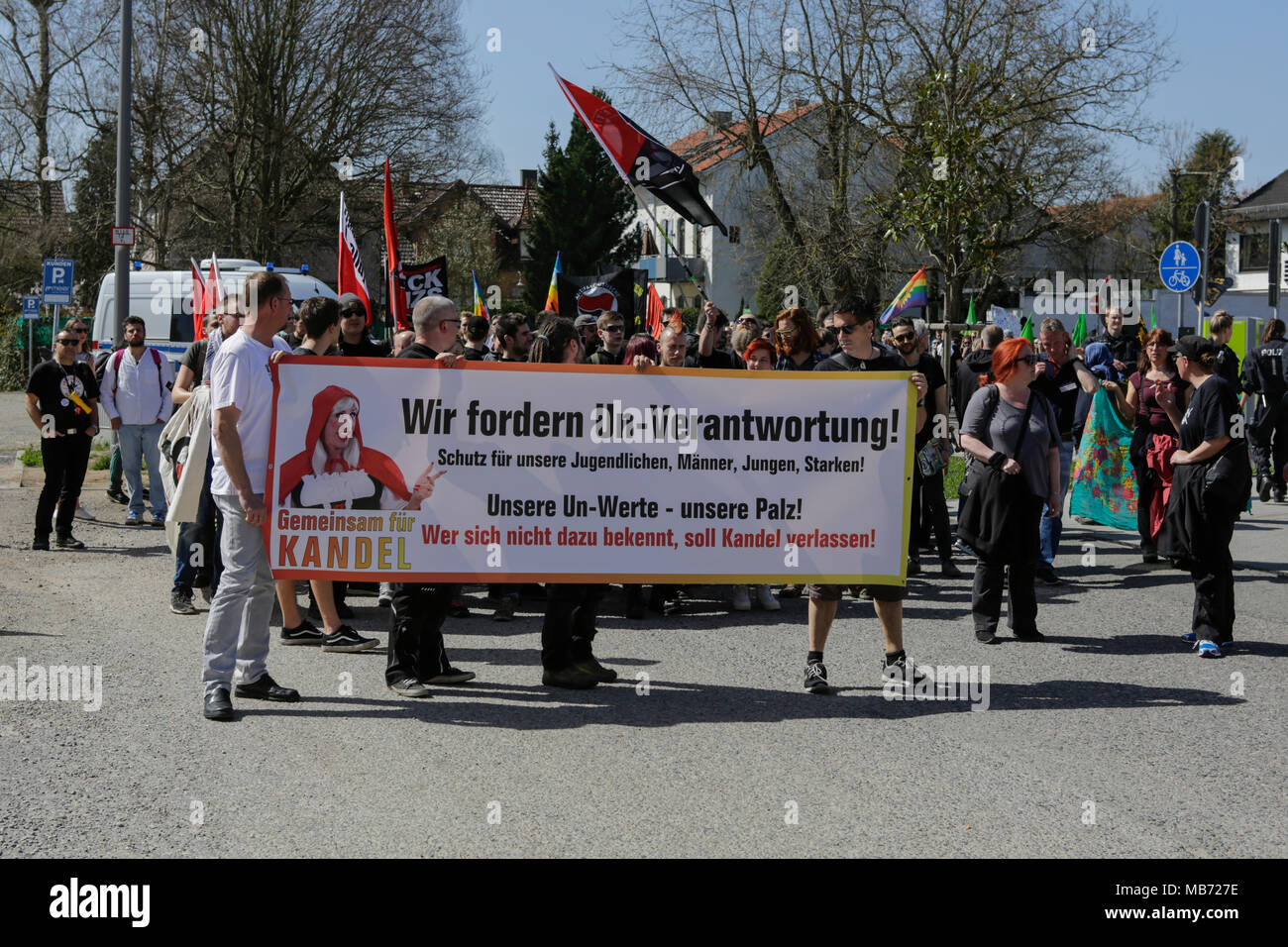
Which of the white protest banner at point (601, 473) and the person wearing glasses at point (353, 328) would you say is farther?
the person wearing glasses at point (353, 328)

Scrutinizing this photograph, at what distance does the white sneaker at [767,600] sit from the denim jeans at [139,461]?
7.28m

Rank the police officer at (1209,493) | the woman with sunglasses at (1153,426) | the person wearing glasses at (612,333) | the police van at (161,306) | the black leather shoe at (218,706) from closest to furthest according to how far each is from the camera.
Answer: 1. the black leather shoe at (218,706)
2. the police officer at (1209,493)
3. the person wearing glasses at (612,333)
4. the woman with sunglasses at (1153,426)
5. the police van at (161,306)

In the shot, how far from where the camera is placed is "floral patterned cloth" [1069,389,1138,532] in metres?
13.0

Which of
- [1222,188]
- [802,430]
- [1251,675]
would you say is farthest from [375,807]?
[1222,188]

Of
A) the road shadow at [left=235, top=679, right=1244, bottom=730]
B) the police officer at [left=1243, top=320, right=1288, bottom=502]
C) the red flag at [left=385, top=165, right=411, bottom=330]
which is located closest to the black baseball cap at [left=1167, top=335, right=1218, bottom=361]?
the road shadow at [left=235, top=679, right=1244, bottom=730]

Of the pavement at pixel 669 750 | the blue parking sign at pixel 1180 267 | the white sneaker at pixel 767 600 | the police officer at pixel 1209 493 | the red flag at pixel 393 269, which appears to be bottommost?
the pavement at pixel 669 750

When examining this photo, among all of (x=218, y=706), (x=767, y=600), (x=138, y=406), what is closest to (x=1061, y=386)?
(x=767, y=600)

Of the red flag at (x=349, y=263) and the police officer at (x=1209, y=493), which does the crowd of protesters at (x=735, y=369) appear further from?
the red flag at (x=349, y=263)

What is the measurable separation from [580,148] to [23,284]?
96.3ft

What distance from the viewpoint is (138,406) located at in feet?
45.3

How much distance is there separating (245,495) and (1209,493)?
563 cm

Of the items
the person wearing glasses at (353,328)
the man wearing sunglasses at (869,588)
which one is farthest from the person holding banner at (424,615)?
the person wearing glasses at (353,328)

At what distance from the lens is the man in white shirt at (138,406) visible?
1377 centimetres

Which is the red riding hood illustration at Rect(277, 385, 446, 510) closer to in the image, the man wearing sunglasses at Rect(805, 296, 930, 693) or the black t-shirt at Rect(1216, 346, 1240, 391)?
the man wearing sunglasses at Rect(805, 296, 930, 693)
